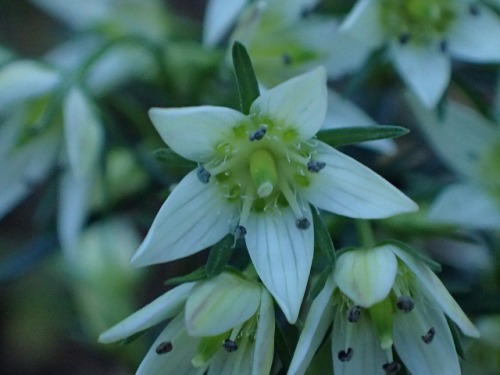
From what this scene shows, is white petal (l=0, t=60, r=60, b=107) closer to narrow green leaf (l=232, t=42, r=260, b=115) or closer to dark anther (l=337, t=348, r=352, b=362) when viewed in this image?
narrow green leaf (l=232, t=42, r=260, b=115)

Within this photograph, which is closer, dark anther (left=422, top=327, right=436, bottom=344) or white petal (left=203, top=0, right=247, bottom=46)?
dark anther (left=422, top=327, right=436, bottom=344)

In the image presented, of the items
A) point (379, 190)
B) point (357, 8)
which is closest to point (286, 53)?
point (357, 8)

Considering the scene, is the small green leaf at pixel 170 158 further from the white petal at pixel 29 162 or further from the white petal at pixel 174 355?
the white petal at pixel 29 162

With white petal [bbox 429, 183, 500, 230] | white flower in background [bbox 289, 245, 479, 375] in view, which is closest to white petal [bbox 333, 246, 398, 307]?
white flower in background [bbox 289, 245, 479, 375]

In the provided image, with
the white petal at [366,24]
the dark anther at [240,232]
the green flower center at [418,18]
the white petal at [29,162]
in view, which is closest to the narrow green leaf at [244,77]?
the dark anther at [240,232]

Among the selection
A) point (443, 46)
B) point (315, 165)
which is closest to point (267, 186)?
point (315, 165)

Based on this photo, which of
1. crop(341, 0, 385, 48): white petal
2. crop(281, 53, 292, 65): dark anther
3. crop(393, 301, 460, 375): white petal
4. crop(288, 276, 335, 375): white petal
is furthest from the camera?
crop(281, 53, 292, 65): dark anther
